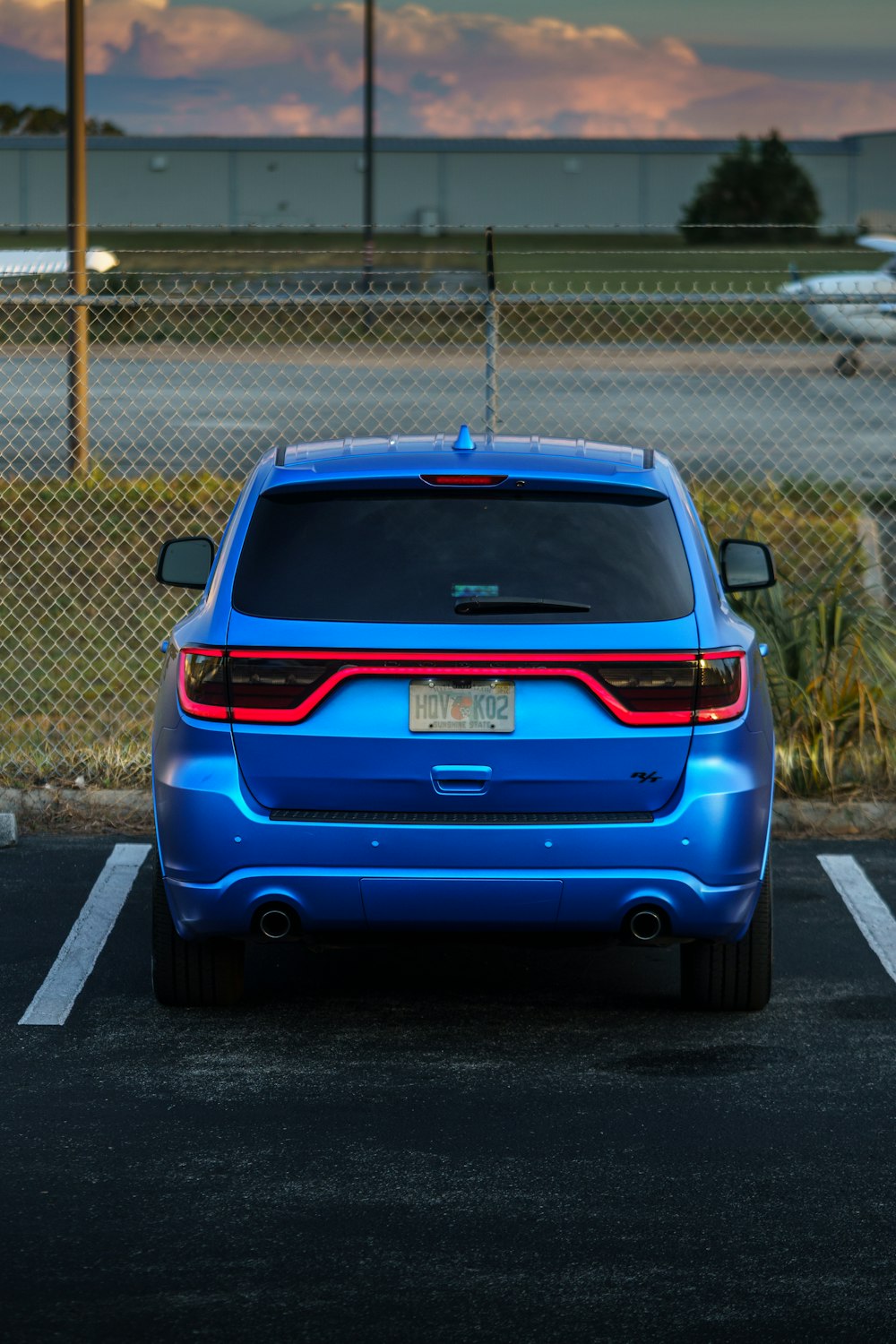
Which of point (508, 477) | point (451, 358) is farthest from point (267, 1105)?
point (451, 358)

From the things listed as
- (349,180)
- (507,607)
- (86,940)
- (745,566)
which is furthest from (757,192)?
(507,607)

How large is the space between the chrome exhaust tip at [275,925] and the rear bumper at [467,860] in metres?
0.04

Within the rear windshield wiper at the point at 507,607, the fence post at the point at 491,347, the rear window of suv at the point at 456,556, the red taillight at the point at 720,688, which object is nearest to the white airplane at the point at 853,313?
the fence post at the point at 491,347

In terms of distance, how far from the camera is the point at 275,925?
5305 mm

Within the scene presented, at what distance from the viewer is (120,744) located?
29.9 ft

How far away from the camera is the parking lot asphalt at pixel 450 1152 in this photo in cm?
391

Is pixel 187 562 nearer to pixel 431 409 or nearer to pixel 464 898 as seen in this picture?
pixel 464 898

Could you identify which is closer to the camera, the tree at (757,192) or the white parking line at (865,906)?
the white parking line at (865,906)

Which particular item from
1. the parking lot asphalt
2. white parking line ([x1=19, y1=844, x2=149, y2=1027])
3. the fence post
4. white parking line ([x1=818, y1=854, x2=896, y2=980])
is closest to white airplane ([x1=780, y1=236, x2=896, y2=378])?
the fence post

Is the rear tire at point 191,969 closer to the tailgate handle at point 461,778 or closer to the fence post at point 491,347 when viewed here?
the tailgate handle at point 461,778

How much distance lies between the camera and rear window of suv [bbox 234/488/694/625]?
5234mm

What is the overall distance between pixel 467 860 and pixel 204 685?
33.8 inches

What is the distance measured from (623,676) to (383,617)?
2.19ft

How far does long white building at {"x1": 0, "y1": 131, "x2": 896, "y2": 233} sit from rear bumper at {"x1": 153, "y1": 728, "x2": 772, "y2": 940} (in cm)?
6501
